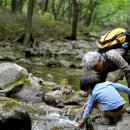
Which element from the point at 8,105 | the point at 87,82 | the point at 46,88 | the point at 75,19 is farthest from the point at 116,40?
the point at 75,19

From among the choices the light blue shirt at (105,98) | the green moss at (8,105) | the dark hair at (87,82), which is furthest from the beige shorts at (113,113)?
the green moss at (8,105)

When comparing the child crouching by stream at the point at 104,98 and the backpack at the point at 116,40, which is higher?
the backpack at the point at 116,40

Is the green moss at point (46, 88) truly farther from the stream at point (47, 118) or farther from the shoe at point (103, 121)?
the shoe at point (103, 121)

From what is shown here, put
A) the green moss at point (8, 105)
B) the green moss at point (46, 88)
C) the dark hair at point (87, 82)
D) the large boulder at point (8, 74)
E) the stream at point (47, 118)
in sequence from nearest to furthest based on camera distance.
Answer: the dark hair at point (87, 82)
the green moss at point (8, 105)
the stream at point (47, 118)
the large boulder at point (8, 74)
the green moss at point (46, 88)

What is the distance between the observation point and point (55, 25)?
88.2ft

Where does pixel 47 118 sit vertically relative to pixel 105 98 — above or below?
below

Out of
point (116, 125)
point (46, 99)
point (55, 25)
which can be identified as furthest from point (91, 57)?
point (55, 25)

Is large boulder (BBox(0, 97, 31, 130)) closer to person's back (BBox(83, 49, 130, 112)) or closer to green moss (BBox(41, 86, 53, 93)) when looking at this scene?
person's back (BBox(83, 49, 130, 112))

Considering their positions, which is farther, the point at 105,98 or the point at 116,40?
the point at 116,40

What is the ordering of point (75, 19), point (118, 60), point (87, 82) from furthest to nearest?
point (75, 19) < point (118, 60) < point (87, 82)

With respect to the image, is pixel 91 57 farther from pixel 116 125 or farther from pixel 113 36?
pixel 116 125

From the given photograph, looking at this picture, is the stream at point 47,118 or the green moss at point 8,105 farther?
the stream at point 47,118

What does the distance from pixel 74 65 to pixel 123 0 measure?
51.4 ft

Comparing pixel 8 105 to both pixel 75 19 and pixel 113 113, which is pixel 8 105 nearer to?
pixel 113 113
